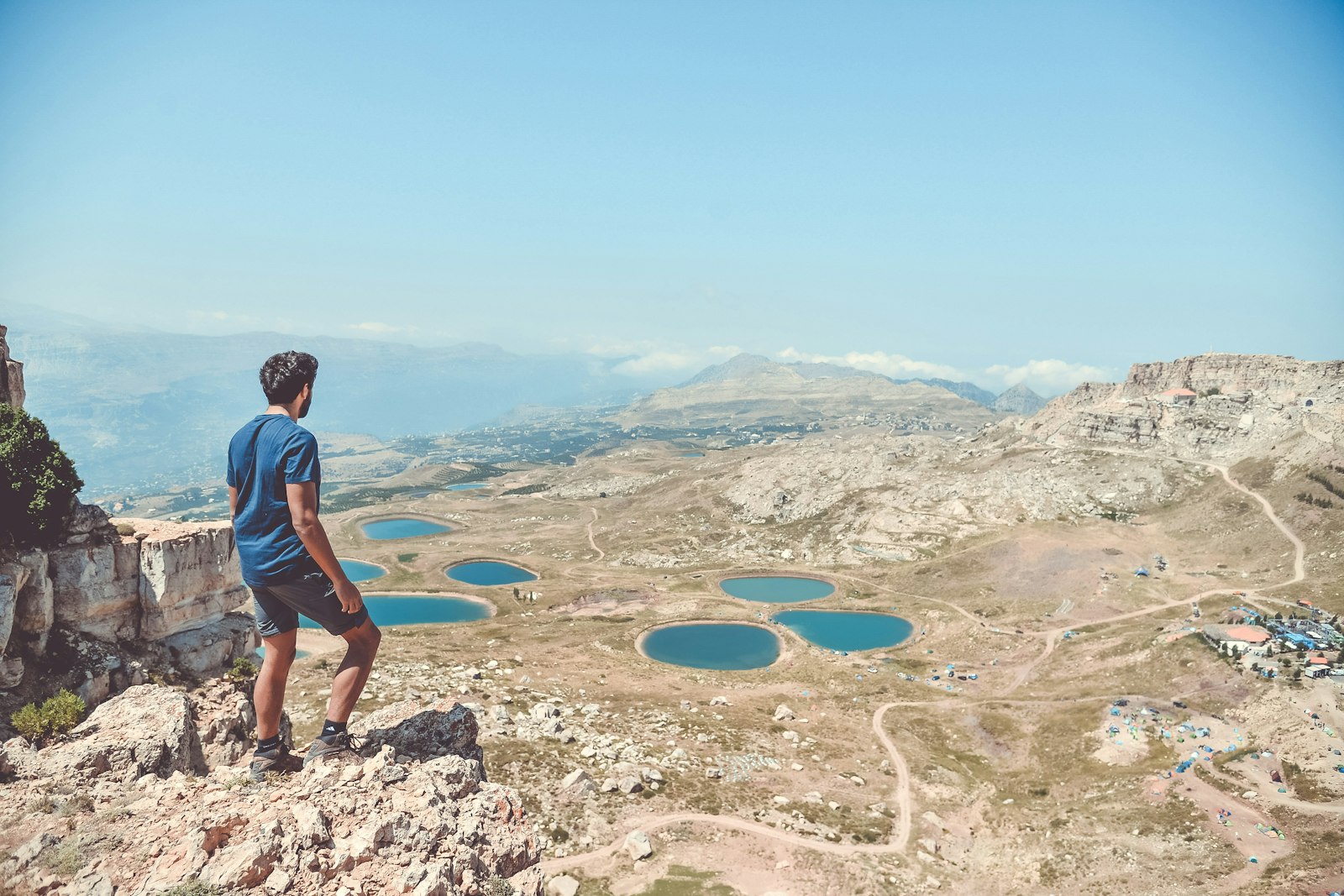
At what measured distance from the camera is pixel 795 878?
33.8 meters

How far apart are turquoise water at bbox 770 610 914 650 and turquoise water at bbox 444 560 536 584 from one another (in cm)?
4831

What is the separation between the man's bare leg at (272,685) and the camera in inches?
403

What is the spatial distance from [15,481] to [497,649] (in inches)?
2328

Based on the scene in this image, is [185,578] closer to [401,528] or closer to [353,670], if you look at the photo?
[353,670]

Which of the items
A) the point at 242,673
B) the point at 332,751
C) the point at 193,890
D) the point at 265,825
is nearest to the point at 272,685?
the point at 332,751

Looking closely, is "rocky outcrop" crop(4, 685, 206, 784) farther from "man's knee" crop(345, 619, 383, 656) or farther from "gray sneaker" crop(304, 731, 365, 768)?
"man's knee" crop(345, 619, 383, 656)

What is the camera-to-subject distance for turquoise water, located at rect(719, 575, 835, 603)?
102 meters

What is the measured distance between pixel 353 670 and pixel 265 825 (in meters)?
2.29

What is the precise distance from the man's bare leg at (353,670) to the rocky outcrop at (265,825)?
0.94 metres

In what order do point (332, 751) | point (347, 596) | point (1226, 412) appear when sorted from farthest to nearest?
point (1226, 412), point (332, 751), point (347, 596)

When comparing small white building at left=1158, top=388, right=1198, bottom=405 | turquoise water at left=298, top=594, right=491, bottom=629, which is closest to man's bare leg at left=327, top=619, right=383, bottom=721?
turquoise water at left=298, top=594, right=491, bottom=629

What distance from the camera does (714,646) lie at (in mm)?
82000

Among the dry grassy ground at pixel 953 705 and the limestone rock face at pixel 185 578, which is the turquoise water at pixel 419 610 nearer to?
the dry grassy ground at pixel 953 705

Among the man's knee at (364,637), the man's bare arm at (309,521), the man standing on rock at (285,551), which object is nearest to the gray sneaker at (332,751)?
the man standing on rock at (285,551)
